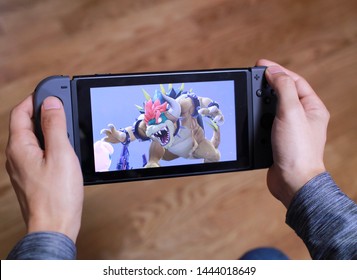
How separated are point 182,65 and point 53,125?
397mm

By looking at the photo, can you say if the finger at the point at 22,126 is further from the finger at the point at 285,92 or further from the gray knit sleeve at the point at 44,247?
the finger at the point at 285,92

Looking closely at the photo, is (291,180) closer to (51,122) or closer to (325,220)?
(325,220)

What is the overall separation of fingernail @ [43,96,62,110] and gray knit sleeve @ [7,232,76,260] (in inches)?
6.3

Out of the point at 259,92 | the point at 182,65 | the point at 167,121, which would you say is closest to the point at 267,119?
the point at 259,92

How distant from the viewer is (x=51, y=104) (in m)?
0.57

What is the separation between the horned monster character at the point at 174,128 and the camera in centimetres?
62

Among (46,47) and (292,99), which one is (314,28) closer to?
(292,99)

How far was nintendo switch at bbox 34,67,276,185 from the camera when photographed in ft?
1.97

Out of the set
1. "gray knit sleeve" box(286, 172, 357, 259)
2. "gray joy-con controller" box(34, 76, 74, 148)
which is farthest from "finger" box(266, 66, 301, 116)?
"gray joy-con controller" box(34, 76, 74, 148)

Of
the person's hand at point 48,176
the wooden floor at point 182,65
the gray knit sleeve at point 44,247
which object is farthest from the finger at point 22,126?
the wooden floor at point 182,65

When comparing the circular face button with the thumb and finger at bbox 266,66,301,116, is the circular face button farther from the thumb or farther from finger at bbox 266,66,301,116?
the thumb

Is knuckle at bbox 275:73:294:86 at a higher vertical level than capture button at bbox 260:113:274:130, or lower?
higher

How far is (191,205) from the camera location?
888 millimetres

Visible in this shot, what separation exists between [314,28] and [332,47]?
0.06m
